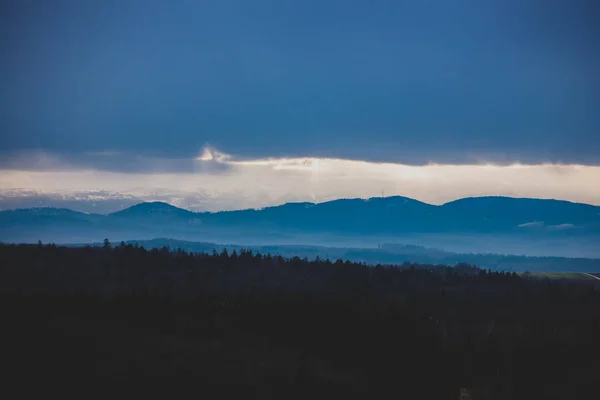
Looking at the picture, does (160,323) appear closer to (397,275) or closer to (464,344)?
(464,344)

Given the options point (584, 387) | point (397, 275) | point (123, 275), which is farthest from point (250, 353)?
point (397, 275)

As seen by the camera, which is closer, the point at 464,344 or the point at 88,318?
the point at 88,318

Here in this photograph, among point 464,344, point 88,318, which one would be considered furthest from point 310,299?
point 88,318

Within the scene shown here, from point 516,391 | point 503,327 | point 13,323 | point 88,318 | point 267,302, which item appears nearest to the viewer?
point 516,391

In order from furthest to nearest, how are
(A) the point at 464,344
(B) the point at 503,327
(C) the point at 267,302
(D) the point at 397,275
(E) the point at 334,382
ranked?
1. (D) the point at 397,275
2. (B) the point at 503,327
3. (C) the point at 267,302
4. (A) the point at 464,344
5. (E) the point at 334,382

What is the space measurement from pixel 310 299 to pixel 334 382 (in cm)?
3656

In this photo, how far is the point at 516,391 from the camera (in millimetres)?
55844

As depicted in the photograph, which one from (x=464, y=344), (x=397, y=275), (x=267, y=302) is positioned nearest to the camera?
(x=464, y=344)

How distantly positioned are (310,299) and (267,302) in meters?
4.76

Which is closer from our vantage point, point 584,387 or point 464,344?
point 584,387

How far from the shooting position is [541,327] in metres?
104

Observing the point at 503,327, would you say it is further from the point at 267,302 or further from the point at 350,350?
the point at 350,350

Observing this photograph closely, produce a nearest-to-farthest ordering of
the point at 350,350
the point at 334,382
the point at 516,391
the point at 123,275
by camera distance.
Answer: the point at 334,382 → the point at 516,391 → the point at 350,350 → the point at 123,275

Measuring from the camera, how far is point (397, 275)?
193m
